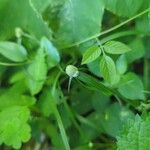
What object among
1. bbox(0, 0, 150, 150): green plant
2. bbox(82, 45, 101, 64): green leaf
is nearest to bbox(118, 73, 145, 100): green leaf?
bbox(0, 0, 150, 150): green plant

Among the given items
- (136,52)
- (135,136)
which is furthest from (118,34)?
(135,136)

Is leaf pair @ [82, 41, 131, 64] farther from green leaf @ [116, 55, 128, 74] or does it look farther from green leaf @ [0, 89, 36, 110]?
green leaf @ [0, 89, 36, 110]

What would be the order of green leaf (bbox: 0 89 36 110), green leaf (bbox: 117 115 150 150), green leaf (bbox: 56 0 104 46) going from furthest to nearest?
green leaf (bbox: 0 89 36 110) < green leaf (bbox: 56 0 104 46) < green leaf (bbox: 117 115 150 150)

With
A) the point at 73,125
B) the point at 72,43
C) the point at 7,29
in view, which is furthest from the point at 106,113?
the point at 7,29

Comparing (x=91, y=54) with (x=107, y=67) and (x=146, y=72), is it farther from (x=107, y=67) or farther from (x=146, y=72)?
(x=146, y=72)

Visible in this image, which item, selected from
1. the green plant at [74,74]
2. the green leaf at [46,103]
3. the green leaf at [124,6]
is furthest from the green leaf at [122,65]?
the green leaf at [46,103]

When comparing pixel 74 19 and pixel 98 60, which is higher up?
pixel 74 19

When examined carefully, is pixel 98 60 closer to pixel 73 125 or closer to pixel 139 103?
pixel 139 103
